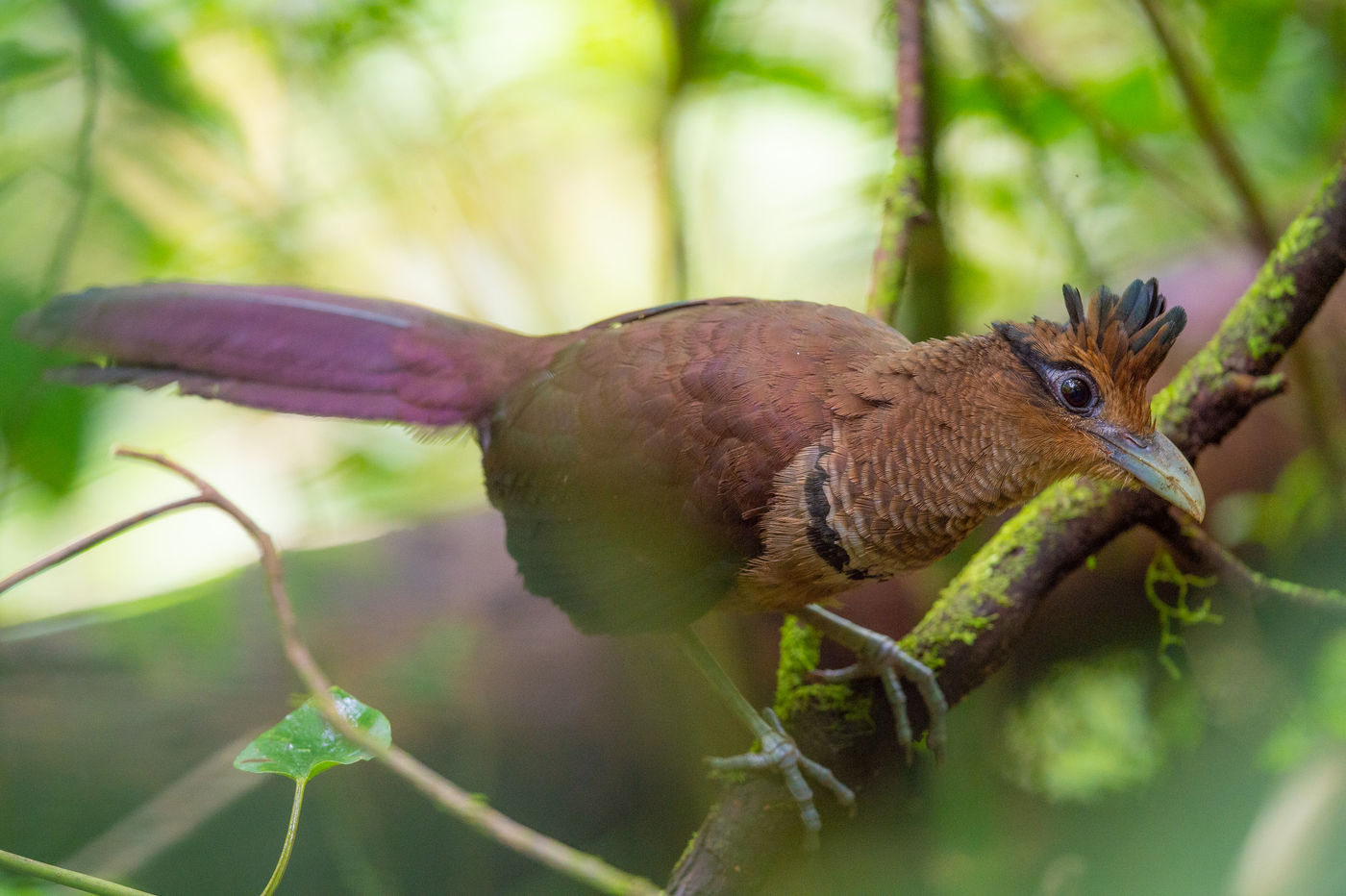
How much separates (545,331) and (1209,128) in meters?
2.19

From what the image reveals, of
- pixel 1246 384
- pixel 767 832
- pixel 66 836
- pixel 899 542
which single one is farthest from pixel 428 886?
pixel 1246 384

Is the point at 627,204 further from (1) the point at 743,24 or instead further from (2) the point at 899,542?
(2) the point at 899,542

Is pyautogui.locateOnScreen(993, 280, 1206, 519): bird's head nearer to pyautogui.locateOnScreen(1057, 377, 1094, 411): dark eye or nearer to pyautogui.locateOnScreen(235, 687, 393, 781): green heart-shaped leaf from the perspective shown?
pyautogui.locateOnScreen(1057, 377, 1094, 411): dark eye

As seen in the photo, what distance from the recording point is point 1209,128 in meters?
2.35

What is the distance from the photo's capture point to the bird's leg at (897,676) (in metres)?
1.75

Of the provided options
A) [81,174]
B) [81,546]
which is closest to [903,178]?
[81,546]

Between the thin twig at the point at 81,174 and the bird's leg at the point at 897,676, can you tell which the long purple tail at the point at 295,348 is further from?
the bird's leg at the point at 897,676

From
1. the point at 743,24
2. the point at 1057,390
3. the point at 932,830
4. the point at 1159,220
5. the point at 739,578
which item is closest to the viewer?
the point at 1057,390

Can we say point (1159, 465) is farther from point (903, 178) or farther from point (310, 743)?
point (310, 743)

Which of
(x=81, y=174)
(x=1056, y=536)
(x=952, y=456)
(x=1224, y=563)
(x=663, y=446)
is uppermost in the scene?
(x=81, y=174)

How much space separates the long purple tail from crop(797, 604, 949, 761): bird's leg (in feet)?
2.85

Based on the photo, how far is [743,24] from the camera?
117 inches

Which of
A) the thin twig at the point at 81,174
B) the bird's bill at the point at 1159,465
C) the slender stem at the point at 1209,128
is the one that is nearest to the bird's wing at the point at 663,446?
the bird's bill at the point at 1159,465

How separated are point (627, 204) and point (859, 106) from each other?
119cm
